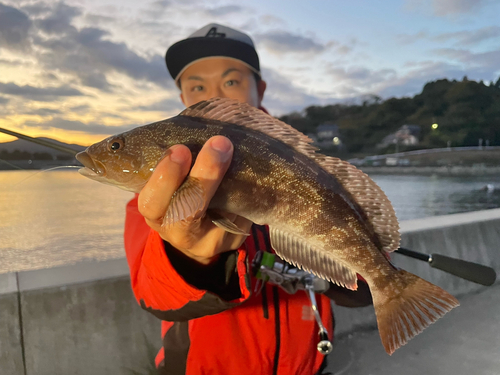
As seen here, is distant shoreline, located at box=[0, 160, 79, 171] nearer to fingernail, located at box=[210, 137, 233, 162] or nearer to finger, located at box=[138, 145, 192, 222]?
finger, located at box=[138, 145, 192, 222]

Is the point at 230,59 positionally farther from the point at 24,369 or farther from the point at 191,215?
the point at 24,369

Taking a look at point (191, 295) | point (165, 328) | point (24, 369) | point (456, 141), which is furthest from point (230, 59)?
point (456, 141)

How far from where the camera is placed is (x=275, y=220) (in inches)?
59.4

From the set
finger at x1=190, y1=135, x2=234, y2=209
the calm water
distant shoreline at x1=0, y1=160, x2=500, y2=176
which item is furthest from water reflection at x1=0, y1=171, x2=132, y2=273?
distant shoreline at x1=0, y1=160, x2=500, y2=176

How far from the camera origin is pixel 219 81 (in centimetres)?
258

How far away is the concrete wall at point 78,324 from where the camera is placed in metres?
2.21

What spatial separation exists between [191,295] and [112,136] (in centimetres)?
89

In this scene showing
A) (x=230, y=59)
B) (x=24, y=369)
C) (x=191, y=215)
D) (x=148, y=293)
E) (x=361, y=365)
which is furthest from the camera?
Answer: (x=361, y=365)

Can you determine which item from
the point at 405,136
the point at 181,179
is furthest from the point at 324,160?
the point at 405,136

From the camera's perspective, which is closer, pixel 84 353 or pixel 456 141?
pixel 84 353

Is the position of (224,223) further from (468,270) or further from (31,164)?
(468,270)

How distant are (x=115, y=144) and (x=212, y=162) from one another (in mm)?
507

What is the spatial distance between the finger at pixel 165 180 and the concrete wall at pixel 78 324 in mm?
1449

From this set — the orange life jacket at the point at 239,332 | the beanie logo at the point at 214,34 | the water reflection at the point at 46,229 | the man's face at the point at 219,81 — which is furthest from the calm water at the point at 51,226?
the beanie logo at the point at 214,34
